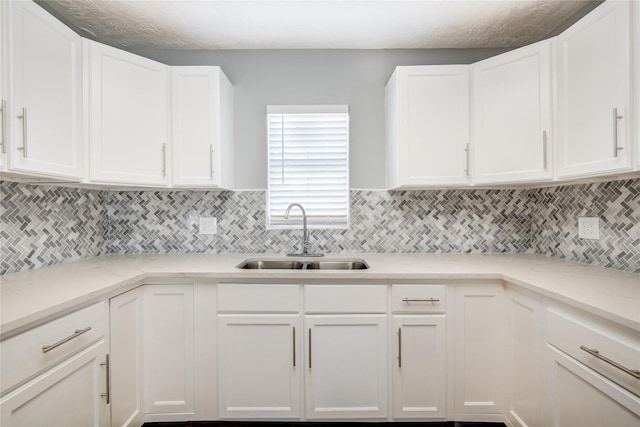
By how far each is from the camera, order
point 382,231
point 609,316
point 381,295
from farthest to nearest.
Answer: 1. point 382,231
2. point 381,295
3. point 609,316

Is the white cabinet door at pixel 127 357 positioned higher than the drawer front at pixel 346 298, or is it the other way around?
the drawer front at pixel 346 298

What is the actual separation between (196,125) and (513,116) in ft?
6.36

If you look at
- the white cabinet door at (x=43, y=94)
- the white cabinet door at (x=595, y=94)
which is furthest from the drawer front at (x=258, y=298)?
the white cabinet door at (x=595, y=94)

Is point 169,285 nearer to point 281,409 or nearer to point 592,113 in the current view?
point 281,409

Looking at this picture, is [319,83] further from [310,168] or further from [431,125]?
[431,125]

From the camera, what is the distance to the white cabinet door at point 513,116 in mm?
1703

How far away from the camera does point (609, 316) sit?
1000 mm

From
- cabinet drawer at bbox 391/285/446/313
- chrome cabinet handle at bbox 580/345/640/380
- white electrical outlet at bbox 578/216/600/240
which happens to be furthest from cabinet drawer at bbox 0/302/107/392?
white electrical outlet at bbox 578/216/600/240

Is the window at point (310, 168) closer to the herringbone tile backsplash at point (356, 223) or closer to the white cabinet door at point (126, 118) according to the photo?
the herringbone tile backsplash at point (356, 223)

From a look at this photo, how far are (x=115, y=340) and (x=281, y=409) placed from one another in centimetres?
90

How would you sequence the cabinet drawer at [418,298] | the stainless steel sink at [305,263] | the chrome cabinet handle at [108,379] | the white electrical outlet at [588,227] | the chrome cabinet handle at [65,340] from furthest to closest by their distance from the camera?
the stainless steel sink at [305,263], the white electrical outlet at [588,227], the cabinet drawer at [418,298], the chrome cabinet handle at [108,379], the chrome cabinet handle at [65,340]

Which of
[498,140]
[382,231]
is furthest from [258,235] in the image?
[498,140]

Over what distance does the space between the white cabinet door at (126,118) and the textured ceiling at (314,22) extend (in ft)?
1.06

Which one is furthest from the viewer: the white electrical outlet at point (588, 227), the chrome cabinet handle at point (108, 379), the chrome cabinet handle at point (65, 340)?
the white electrical outlet at point (588, 227)
